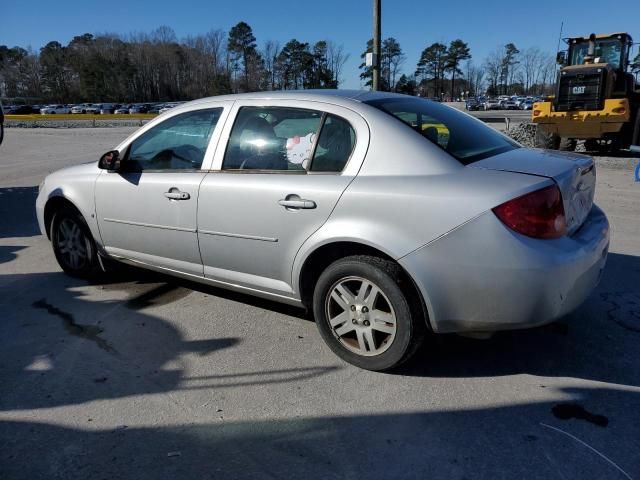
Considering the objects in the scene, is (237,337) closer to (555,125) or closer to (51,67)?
(555,125)

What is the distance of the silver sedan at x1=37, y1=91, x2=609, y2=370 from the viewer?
2.66m

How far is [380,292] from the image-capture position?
9.73ft

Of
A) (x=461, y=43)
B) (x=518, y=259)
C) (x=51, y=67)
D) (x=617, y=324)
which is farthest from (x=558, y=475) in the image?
(x=51, y=67)

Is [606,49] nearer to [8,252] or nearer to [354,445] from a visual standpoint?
[8,252]

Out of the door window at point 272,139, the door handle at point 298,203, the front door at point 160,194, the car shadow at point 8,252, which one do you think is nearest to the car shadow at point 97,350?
the front door at point 160,194

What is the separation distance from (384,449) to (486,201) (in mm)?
1322

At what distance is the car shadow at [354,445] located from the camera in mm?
2295

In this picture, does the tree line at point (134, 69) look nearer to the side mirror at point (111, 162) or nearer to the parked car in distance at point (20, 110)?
the parked car in distance at point (20, 110)

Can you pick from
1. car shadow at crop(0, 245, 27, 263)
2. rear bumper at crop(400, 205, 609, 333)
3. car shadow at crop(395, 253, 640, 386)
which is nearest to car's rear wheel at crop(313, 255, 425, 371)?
rear bumper at crop(400, 205, 609, 333)

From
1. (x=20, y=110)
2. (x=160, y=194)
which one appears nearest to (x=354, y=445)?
(x=160, y=194)

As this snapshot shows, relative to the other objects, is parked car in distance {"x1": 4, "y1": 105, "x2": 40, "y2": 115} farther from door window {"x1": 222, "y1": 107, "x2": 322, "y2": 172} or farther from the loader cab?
door window {"x1": 222, "y1": 107, "x2": 322, "y2": 172}

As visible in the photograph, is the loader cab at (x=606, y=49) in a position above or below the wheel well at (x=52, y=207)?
above

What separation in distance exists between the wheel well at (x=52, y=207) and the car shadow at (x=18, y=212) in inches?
78.4

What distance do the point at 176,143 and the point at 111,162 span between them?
2.03 ft
